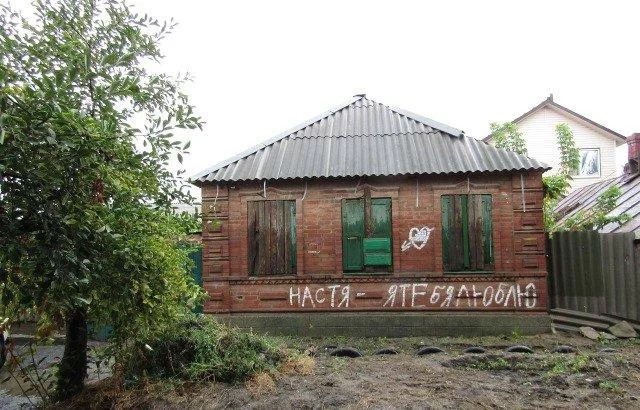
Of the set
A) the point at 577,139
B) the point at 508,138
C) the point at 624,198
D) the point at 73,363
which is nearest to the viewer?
the point at 73,363

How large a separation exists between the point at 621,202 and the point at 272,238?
9132 mm

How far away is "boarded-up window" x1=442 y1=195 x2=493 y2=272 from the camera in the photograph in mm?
9273

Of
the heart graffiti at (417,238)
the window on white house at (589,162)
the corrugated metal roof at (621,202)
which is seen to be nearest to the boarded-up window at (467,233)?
the heart graffiti at (417,238)

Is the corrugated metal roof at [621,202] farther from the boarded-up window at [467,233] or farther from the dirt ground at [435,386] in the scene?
the dirt ground at [435,386]

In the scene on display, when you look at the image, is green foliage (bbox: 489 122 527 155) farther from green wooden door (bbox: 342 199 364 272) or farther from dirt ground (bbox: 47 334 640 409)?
dirt ground (bbox: 47 334 640 409)

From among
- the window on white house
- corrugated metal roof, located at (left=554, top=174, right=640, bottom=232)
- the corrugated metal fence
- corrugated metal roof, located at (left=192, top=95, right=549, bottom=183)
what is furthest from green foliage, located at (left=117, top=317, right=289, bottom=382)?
A: the window on white house

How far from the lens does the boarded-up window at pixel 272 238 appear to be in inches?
379

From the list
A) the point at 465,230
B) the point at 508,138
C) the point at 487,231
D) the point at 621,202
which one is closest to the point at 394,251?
the point at 465,230

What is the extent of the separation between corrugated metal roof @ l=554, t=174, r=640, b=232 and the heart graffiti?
14.6 ft

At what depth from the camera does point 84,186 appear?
3496mm

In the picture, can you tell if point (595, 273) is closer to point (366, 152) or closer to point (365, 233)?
point (365, 233)

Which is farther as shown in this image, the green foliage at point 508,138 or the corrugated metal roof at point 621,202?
the green foliage at point 508,138

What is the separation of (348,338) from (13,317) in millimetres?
6250

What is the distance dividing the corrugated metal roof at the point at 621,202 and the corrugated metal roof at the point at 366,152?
2902 mm
